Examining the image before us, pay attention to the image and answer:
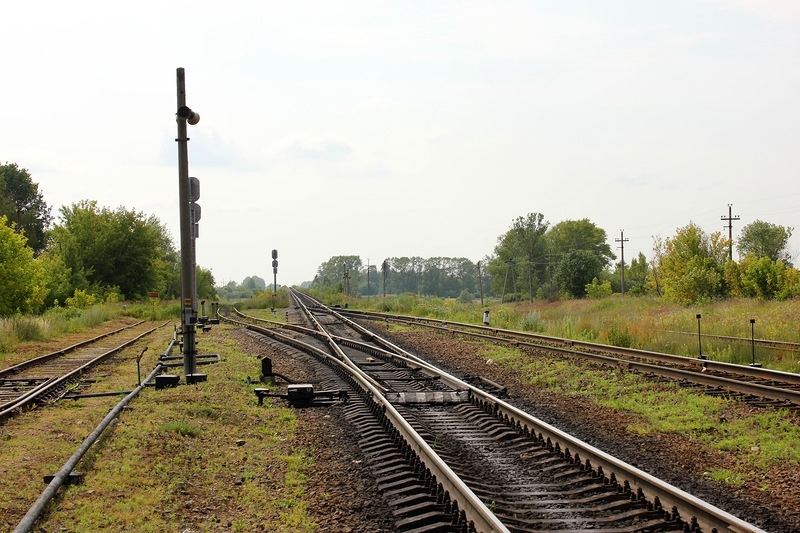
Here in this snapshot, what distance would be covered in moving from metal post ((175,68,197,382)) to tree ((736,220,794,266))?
3583 inches

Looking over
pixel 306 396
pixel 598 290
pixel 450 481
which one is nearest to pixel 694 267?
pixel 598 290

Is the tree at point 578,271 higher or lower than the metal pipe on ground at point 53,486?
higher

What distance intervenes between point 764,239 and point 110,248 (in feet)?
286

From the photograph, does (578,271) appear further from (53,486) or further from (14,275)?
(53,486)

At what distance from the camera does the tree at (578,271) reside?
9294 cm

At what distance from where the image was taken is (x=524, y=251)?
10838 cm

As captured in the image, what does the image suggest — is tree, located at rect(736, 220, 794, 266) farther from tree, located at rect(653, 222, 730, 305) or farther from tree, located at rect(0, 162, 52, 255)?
tree, located at rect(0, 162, 52, 255)

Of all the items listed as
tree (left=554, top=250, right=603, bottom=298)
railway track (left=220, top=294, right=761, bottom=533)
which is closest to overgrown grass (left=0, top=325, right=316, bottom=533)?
railway track (left=220, top=294, right=761, bottom=533)

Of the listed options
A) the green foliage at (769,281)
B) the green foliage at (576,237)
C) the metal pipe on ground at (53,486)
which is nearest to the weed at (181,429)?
the metal pipe on ground at (53,486)

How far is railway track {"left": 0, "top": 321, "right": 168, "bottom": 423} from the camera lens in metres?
12.3

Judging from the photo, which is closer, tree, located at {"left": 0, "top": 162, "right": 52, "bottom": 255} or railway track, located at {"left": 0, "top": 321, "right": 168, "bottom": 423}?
railway track, located at {"left": 0, "top": 321, "right": 168, "bottom": 423}

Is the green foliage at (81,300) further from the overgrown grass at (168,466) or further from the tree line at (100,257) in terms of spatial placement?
the overgrown grass at (168,466)

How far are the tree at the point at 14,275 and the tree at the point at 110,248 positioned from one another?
2268 centimetres

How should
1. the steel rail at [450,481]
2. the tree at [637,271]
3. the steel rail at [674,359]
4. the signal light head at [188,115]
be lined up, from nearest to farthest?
the steel rail at [450,481]
the steel rail at [674,359]
the signal light head at [188,115]
the tree at [637,271]
